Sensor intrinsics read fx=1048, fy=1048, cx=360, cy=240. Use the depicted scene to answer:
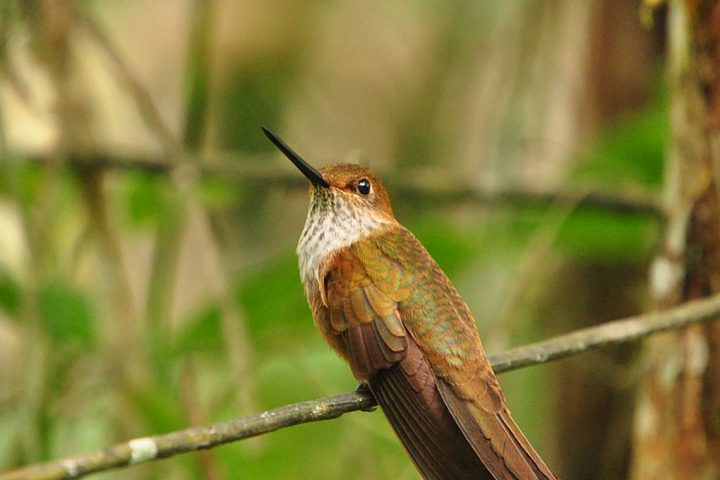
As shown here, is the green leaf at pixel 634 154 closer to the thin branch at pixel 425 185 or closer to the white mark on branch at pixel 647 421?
Answer: the thin branch at pixel 425 185

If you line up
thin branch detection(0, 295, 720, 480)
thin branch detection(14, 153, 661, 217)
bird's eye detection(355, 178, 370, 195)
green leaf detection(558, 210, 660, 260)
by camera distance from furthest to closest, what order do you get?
green leaf detection(558, 210, 660, 260) → thin branch detection(14, 153, 661, 217) → bird's eye detection(355, 178, 370, 195) → thin branch detection(0, 295, 720, 480)

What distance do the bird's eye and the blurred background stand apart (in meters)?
0.23

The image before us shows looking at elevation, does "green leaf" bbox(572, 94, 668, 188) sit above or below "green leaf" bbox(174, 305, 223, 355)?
above

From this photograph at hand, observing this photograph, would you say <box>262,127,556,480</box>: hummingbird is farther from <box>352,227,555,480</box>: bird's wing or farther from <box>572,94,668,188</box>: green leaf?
<box>572,94,668,188</box>: green leaf

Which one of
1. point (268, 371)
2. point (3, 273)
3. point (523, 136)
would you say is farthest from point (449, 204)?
point (3, 273)

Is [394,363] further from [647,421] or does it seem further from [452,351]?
[647,421]

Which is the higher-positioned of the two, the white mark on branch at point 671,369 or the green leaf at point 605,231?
the green leaf at point 605,231

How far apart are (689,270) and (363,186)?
106cm

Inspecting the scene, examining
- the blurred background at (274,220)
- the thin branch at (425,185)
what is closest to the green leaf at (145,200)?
the blurred background at (274,220)

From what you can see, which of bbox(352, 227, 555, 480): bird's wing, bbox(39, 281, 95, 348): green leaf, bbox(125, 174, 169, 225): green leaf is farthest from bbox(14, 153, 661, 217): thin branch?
bbox(352, 227, 555, 480): bird's wing

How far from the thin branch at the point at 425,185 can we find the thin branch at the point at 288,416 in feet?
4.14

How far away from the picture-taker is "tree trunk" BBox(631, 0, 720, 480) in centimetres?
320

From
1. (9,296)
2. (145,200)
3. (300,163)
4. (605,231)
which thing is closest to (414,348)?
(300,163)

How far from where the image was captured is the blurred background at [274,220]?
3.46 metres
